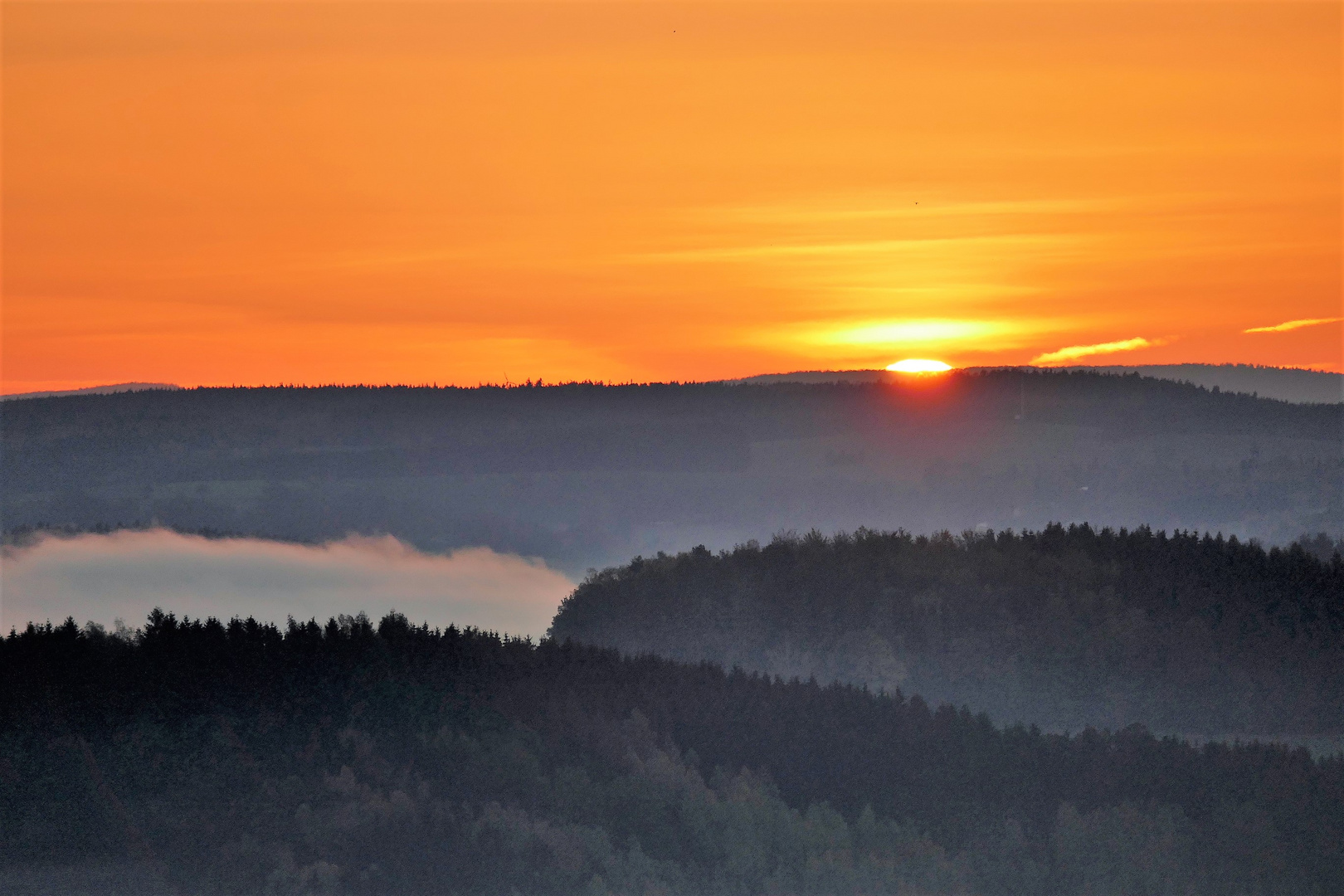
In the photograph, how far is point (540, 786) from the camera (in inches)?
3022

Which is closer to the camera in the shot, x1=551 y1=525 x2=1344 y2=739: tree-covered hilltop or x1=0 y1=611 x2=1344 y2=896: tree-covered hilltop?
x1=0 y1=611 x2=1344 y2=896: tree-covered hilltop

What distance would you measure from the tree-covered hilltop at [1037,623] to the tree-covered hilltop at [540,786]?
4741cm

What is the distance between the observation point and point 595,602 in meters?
174

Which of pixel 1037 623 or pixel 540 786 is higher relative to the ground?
pixel 1037 623

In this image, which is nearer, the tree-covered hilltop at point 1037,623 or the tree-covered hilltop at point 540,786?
the tree-covered hilltop at point 540,786

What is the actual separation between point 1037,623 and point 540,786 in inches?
3292

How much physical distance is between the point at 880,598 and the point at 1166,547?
94.9 ft

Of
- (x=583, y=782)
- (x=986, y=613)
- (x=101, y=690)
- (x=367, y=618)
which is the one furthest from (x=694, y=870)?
(x=986, y=613)

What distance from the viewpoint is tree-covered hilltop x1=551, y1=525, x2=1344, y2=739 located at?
143250 millimetres

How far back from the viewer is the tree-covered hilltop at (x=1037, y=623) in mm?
143250

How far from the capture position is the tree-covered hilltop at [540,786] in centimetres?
6619

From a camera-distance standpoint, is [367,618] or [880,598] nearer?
[367,618]

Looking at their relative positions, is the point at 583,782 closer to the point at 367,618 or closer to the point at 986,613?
the point at 367,618

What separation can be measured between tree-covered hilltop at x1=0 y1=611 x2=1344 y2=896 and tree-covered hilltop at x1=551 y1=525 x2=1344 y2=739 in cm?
4741
